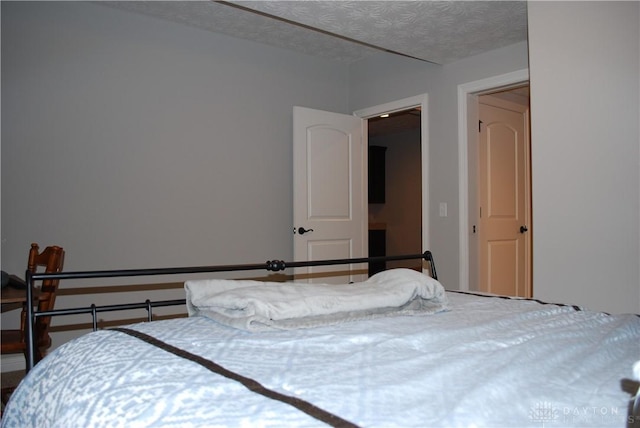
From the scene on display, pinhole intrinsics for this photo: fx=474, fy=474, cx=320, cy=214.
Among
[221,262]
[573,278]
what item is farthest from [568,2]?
[221,262]

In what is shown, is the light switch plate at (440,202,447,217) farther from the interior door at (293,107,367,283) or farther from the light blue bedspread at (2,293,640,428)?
the light blue bedspread at (2,293,640,428)

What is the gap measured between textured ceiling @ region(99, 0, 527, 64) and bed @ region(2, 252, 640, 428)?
187 centimetres

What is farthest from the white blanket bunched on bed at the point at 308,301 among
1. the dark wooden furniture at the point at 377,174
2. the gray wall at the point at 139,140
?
the dark wooden furniture at the point at 377,174

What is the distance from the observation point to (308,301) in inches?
52.2

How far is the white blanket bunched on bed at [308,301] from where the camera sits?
49.1 inches

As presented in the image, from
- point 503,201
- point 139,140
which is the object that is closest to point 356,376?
point 139,140

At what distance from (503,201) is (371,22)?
2005mm

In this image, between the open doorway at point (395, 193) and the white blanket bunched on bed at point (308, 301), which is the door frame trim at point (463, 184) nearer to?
the white blanket bunched on bed at point (308, 301)

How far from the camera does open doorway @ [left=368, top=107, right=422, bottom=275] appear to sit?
6992mm

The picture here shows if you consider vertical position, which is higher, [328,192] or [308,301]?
[328,192]

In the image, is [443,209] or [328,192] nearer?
[443,209]

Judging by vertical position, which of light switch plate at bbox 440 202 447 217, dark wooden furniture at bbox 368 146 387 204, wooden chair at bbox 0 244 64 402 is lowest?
wooden chair at bbox 0 244 64 402

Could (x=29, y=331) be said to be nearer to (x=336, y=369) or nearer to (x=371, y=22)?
(x=336, y=369)

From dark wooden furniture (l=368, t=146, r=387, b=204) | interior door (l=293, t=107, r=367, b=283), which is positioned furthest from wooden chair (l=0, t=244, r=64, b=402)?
dark wooden furniture (l=368, t=146, r=387, b=204)
